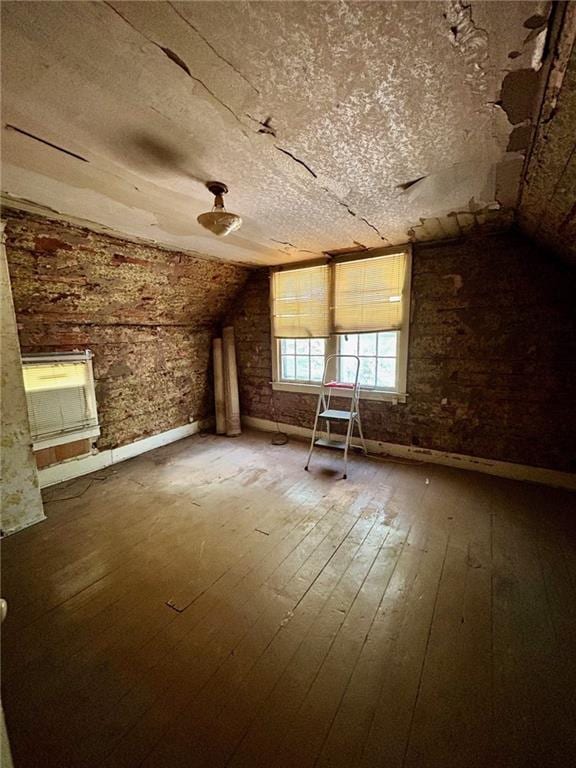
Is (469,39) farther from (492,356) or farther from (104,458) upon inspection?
(104,458)

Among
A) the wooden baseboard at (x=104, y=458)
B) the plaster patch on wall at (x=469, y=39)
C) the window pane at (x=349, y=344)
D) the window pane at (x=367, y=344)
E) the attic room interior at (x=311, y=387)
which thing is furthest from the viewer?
the window pane at (x=349, y=344)

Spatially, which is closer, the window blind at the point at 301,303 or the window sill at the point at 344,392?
the window sill at the point at 344,392

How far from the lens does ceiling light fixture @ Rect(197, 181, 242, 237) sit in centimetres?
167

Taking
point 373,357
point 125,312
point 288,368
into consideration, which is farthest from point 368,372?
point 125,312

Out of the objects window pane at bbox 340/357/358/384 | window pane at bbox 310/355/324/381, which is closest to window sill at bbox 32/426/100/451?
window pane at bbox 310/355/324/381

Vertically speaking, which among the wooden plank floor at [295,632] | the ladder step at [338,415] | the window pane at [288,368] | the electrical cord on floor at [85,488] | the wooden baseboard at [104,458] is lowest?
the wooden plank floor at [295,632]

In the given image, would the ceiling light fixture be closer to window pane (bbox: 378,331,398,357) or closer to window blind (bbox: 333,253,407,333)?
window blind (bbox: 333,253,407,333)

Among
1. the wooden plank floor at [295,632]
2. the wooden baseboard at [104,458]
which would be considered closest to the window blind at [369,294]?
the wooden plank floor at [295,632]

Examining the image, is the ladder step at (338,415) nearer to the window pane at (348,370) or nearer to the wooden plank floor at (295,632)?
the window pane at (348,370)

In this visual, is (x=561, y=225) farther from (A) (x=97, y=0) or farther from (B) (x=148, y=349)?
(B) (x=148, y=349)

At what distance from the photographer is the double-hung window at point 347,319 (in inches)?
127

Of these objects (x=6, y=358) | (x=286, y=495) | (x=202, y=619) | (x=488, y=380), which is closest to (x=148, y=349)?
(x=6, y=358)

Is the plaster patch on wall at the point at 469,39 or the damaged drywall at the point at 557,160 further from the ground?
the plaster patch on wall at the point at 469,39

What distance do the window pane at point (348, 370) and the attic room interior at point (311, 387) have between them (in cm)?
4
